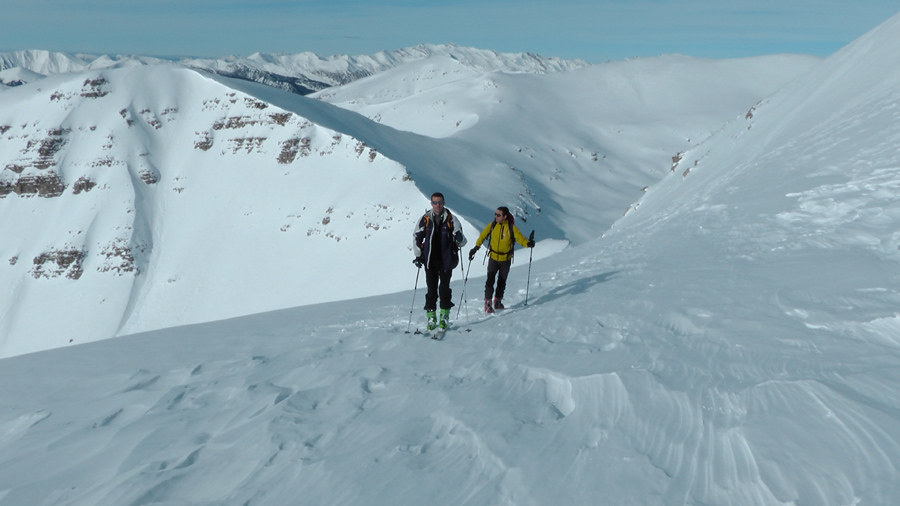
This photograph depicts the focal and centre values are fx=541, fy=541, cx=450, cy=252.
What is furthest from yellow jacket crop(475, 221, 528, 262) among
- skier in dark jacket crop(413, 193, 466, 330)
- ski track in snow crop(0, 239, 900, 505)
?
ski track in snow crop(0, 239, 900, 505)

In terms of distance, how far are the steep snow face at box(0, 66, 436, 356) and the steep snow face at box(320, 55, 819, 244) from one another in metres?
9.97

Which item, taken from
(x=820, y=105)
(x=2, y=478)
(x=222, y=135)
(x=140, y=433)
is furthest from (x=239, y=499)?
(x=222, y=135)

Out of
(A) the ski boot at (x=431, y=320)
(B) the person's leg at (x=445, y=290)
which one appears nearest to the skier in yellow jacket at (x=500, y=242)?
(B) the person's leg at (x=445, y=290)

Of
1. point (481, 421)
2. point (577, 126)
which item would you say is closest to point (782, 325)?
point (481, 421)

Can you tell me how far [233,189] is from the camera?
243ft

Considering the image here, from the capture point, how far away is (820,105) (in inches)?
869

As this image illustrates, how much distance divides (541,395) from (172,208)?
82.9m

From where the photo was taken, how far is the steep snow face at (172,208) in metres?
57.3

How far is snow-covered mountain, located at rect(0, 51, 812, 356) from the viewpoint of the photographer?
57.8 m

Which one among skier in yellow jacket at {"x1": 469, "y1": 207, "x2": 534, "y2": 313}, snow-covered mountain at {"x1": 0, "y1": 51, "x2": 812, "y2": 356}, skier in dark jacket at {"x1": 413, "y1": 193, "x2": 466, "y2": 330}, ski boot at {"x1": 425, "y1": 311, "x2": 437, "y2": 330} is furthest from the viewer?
snow-covered mountain at {"x1": 0, "y1": 51, "x2": 812, "y2": 356}

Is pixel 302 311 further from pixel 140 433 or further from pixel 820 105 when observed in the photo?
pixel 820 105

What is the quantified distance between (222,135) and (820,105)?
248 ft

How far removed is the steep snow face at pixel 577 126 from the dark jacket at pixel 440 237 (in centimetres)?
4607

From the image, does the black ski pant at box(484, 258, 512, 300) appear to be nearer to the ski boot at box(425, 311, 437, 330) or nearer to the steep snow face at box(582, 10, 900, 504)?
the ski boot at box(425, 311, 437, 330)
